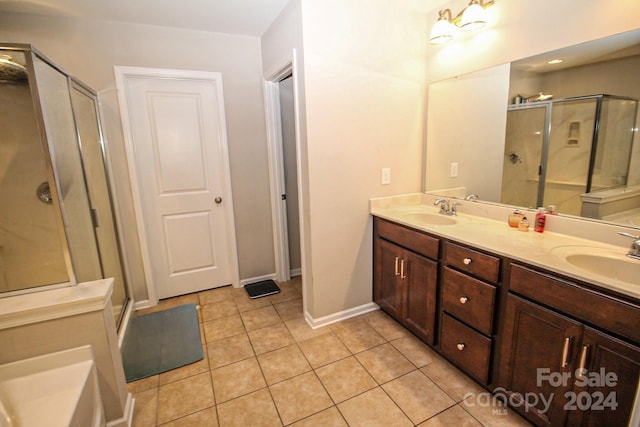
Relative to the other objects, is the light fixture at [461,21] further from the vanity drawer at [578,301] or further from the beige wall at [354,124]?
the vanity drawer at [578,301]

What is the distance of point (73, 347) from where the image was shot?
4.65ft

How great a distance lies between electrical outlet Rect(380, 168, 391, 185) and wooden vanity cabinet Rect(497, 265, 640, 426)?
1.18 metres

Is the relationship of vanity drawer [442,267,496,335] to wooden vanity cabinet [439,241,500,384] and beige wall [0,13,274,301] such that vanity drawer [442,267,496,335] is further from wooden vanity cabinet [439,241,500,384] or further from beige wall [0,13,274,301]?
beige wall [0,13,274,301]

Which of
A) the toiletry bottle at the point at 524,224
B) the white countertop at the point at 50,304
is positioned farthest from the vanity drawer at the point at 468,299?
the white countertop at the point at 50,304

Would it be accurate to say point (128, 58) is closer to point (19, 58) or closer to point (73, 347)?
point (19, 58)

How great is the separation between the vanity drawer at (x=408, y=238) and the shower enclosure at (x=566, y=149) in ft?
2.00

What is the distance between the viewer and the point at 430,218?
7.59ft

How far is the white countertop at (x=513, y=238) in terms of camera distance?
1.21 meters

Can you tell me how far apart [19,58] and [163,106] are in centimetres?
114

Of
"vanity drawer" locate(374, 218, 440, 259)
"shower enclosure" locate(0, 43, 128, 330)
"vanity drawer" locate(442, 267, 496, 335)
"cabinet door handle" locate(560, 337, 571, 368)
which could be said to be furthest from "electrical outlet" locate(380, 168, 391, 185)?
"shower enclosure" locate(0, 43, 128, 330)

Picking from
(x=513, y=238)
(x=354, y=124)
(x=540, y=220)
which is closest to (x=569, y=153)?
(x=540, y=220)

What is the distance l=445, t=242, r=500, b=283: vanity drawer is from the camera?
60.1 inches

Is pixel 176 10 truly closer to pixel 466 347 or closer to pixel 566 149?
pixel 566 149

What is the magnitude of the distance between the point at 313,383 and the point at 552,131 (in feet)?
6.63
